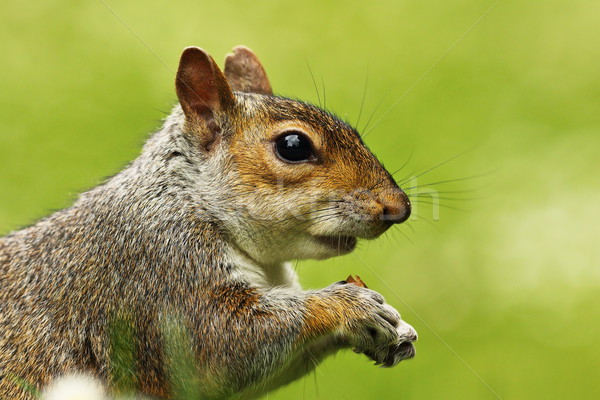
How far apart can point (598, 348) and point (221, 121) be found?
3316mm

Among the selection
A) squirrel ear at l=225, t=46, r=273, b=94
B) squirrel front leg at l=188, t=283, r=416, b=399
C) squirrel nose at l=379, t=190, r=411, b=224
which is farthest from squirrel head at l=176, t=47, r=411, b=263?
squirrel ear at l=225, t=46, r=273, b=94

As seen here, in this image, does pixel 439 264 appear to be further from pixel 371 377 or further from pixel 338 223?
pixel 338 223

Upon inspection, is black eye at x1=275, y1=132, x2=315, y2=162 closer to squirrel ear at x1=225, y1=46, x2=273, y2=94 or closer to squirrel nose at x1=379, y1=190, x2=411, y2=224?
squirrel nose at x1=379, y1=190, x2=411, y2=224

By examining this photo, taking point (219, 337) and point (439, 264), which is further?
point (439, 264)

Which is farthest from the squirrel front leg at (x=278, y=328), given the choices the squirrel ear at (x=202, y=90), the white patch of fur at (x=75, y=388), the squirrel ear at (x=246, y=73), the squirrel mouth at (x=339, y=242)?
the squirrel ear at (x=246, y=73)

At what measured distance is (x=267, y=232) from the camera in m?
3.46

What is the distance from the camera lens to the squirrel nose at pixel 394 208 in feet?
11.2

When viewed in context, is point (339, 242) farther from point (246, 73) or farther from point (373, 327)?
point (246, 73)

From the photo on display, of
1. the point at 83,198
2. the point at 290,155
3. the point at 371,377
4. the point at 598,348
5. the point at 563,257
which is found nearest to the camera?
the point at 290,155

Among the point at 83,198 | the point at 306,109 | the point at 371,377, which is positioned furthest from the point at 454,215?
the point at 83,198

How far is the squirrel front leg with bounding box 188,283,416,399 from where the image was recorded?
10.7 ft

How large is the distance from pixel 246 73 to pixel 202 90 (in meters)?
0.74

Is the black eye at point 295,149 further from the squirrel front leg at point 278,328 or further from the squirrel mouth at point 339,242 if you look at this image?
the squirrel front leg at point 278,328

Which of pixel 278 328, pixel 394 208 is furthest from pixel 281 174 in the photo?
pixel 278 328
